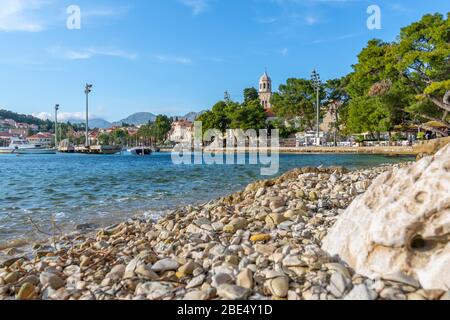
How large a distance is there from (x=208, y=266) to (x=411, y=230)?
1.70m

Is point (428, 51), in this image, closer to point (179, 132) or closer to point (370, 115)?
point (370, 115)

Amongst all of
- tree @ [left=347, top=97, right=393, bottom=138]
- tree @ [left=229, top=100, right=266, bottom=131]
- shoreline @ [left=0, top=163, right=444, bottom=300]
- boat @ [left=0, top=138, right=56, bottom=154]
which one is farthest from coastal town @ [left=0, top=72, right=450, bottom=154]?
shoreline @ [left=0, top=163, right=444, bottom=300]

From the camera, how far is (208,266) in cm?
307

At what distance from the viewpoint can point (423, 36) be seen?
23.6 meters

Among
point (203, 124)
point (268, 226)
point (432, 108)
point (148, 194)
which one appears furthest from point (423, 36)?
point (203, 124)

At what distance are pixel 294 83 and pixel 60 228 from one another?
62655 mm

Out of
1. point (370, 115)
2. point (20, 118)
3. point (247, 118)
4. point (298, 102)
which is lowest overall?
point (370, 115)

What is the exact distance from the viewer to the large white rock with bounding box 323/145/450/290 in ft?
7.55

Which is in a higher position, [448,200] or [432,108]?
[432,108]

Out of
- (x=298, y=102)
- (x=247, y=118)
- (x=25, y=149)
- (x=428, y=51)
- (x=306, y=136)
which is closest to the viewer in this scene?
(x=428, y=51)

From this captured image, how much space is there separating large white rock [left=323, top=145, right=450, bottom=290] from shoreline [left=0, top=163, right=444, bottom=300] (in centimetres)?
13

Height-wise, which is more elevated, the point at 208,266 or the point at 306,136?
the point at 306,136

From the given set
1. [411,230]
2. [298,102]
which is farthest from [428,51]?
[298,102]
